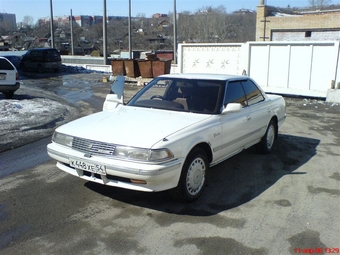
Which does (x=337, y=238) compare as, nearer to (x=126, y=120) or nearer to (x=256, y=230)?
(x=256, y=230)

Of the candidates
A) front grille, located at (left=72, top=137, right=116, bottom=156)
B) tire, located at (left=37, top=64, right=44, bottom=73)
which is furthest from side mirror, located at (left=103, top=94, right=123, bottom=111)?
tire, located at (left=37, top=64, right=44, bottom=73)

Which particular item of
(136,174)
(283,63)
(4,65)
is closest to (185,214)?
(136,174)

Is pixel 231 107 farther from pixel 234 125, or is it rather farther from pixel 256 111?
pixel 256 111

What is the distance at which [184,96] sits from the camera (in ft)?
17.9

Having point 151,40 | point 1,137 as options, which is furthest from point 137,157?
point 151,40

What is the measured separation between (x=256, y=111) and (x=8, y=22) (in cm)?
10958

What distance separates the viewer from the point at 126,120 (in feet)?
15.7

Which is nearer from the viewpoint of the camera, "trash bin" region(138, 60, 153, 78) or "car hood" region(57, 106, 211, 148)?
"car hood" region(57, 106, 211, 148)

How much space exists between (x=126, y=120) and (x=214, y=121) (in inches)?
46.0

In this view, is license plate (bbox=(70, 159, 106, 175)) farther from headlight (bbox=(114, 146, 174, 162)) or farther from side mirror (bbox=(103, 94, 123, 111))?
side mirror (bbox=(103, 94, 123, 111))

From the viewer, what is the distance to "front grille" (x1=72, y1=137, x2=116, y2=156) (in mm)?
4117

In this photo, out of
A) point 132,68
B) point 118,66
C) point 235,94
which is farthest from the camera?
point 118,66

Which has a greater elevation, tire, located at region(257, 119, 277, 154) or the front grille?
the front grille

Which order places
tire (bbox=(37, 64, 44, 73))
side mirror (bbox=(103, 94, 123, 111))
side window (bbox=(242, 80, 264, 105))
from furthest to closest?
1. tire (bbox=(37, 64, 44, 73))
2. side window (bbox=(242, 80, 264, 105))
3. side mirror (bbox=(103, 94, 123, 111))
